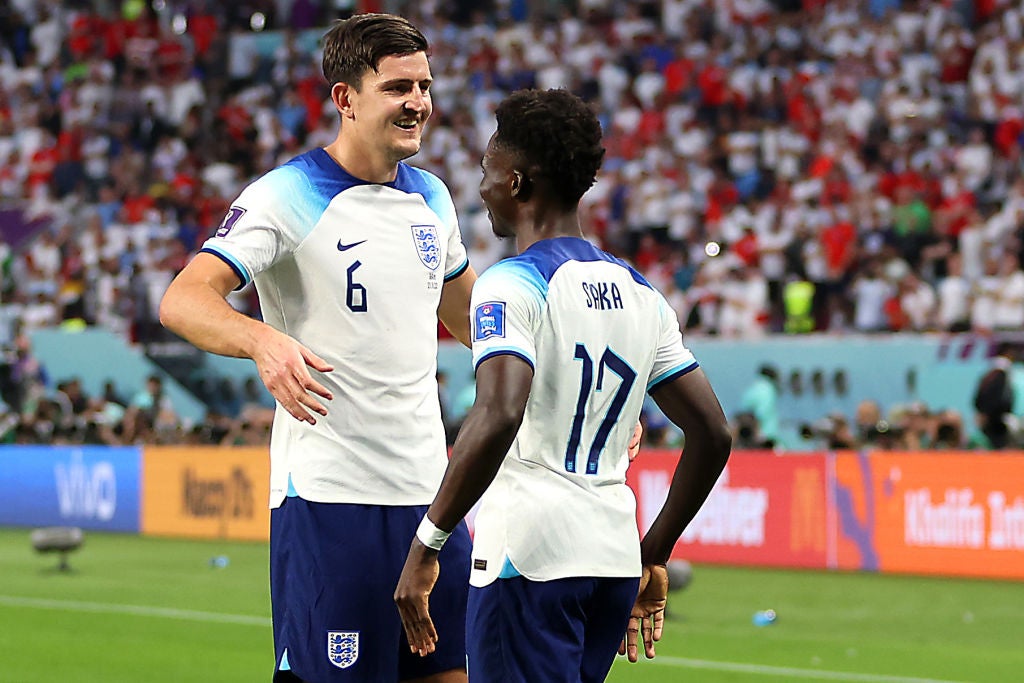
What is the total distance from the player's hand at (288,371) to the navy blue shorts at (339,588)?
0.70 metres

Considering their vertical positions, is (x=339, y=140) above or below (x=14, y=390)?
above

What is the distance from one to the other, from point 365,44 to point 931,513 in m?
10.0

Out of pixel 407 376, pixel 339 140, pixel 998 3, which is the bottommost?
pixel 407 376

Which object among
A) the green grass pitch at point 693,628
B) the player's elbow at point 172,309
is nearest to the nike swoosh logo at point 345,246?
the player's elbow at point 172,309

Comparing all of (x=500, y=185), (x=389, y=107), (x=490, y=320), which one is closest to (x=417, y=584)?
(x=490, y=320)

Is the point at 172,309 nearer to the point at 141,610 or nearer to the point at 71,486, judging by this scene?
the point at 141,610

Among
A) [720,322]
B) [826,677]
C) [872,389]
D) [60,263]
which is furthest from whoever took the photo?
[60,263]

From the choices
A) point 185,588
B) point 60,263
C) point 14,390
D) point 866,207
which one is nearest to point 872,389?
point 866,207

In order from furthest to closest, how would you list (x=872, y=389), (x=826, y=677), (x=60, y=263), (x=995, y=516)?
(x=60, y=263) < (x=872, y=389) < (x=995, y=516) < (x=826, y=677)

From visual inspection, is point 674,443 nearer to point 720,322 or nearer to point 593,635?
point 720,322

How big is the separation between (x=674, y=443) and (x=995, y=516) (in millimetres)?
4129

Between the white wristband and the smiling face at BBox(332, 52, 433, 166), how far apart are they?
1.37 m

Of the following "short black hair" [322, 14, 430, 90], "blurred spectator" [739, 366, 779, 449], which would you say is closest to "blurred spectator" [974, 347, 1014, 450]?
"blurred spectator" [739, 366, 779, 449]

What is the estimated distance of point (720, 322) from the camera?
18469mm
